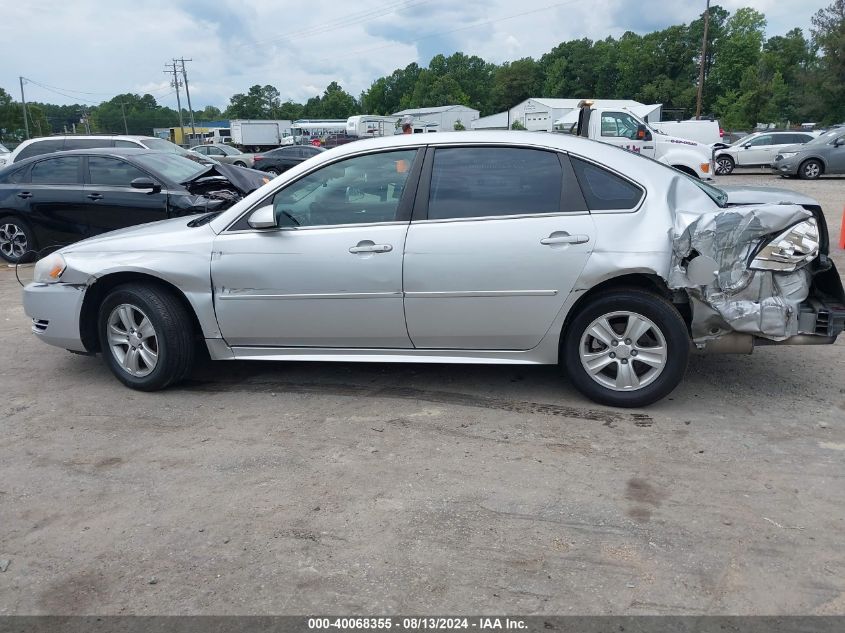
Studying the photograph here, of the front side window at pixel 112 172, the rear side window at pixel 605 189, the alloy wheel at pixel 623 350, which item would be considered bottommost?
the alloy wheel at pixel 623 350

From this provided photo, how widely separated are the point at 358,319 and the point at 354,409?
567 mm

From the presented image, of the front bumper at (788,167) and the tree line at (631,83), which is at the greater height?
the tree line at (631,83)

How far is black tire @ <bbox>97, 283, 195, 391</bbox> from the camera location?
4.58 metres

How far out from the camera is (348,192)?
4.43 m

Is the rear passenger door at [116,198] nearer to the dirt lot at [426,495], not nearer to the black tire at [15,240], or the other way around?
the black tire at [15,240]

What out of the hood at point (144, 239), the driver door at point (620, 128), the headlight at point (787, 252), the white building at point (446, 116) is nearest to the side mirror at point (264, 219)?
the hood at point (144, 239)

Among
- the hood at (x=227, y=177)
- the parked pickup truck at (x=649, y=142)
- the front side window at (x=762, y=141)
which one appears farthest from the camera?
the front side window at (x=762, y=141)

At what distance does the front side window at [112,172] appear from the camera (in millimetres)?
8984

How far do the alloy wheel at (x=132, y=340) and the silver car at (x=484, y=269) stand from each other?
1 centimetres

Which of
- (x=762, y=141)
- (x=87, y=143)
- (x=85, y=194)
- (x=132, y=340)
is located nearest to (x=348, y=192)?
(x=132, y=340)

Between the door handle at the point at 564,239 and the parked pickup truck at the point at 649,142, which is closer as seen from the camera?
the door handle at the point at 564,239

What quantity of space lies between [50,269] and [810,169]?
2289cm

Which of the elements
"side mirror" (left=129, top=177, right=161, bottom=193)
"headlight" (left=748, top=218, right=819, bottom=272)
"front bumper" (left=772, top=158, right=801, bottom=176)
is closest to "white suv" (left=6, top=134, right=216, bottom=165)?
"side mirror" (left=129, top=177, right=161, bottom=193)

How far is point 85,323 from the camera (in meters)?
4.87
